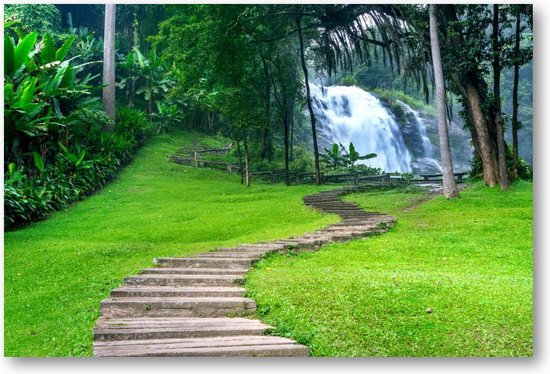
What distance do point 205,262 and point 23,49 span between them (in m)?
3.41

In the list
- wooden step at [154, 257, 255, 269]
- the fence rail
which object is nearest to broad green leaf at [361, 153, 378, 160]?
the fence rail

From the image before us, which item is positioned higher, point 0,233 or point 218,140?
point 218,140

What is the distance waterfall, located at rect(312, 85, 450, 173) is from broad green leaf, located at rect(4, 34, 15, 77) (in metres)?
6.23

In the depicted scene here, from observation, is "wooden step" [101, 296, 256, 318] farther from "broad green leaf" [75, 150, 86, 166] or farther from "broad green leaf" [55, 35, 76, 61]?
"broad green leaf" [55, 35, 76, 61]

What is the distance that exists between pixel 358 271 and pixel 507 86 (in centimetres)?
369

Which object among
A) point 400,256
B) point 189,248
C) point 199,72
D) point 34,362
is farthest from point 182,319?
point 199,72

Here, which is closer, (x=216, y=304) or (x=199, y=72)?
(x=216, y=304)

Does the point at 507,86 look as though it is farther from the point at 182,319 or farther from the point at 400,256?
the point at 182,319

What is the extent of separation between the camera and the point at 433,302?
161 inches

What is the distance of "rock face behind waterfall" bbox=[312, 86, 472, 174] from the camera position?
402 inches

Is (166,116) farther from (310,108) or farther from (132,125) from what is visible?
(310,108)

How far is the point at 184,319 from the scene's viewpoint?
3928mm

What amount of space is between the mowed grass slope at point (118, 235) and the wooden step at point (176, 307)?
0.19 m

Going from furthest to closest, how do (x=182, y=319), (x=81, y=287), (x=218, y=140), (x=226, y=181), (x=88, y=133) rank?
(x=218, y=140) → (x=226, y=181) → (x=88, y=133) → (x=81, y=287) → (x=182, y=319)
